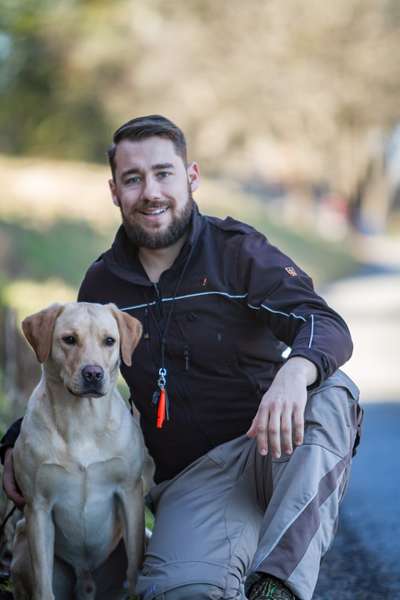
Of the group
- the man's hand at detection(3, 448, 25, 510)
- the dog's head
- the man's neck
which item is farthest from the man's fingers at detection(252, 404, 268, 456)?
the man's hand at detection(3, 448, 25, 510)

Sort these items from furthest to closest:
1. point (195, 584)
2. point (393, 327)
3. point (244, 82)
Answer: point (244, 82)
point (393, 327)
point (195, 584)

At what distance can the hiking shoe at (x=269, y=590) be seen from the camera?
300 cm

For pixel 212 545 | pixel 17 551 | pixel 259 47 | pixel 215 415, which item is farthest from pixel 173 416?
pixel 259 47

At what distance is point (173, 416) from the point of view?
3.79 m

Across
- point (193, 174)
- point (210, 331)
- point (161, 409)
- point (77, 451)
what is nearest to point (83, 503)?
point (77, 451)

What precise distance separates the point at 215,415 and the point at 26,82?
26831mm

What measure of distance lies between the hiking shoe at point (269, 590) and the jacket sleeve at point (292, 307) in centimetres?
71

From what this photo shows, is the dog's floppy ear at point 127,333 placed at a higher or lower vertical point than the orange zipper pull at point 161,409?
higher

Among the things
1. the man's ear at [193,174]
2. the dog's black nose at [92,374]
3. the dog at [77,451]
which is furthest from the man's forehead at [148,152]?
the dog's black nose at [92,374]

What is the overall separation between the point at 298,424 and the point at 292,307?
0.58 m

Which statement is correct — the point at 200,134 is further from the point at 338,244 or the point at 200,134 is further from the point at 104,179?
the point at 104,179

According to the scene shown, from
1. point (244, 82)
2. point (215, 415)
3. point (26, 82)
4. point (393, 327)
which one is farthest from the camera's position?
point (244, 82)

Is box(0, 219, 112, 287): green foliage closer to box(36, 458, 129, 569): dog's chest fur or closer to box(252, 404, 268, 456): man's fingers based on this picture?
box(36, 458, 129, 569): dog's chest fur

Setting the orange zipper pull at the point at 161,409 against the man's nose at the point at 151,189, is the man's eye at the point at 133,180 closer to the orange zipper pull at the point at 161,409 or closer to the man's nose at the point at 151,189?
the man's nose at the point at 151,189
